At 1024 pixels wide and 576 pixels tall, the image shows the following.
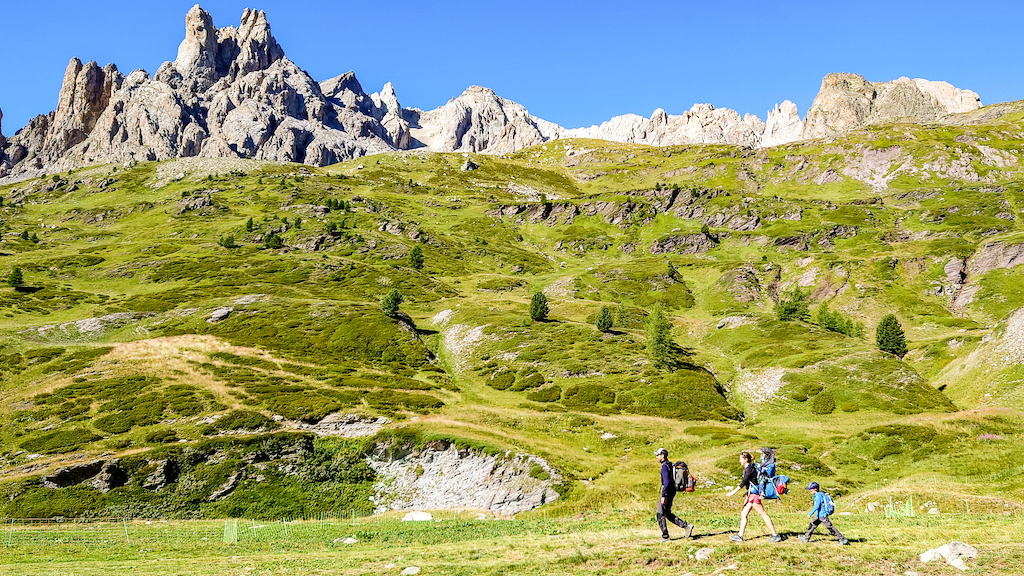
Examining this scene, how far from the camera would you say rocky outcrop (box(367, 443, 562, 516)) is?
4794 centimetres

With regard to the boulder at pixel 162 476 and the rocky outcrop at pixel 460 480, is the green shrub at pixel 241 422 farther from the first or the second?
the rocky outcrop at pixel 460 480

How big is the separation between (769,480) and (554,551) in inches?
332

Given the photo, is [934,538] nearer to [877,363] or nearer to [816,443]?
[816,443]

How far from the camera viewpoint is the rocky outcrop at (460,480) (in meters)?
47.9

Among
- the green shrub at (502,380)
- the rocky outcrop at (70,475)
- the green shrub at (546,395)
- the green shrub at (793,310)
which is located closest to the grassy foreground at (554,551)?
the rocky outcrop at (70,475)

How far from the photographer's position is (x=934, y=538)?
18.7 meters

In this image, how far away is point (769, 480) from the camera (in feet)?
63.4

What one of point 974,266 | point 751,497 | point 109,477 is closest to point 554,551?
point 751,497

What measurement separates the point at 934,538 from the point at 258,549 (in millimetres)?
29408

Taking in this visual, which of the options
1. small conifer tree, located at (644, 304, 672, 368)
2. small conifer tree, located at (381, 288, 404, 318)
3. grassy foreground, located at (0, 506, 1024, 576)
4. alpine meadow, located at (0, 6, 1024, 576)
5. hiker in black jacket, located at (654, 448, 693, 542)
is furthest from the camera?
small conifer tree, located at (381, 288, 404, 318)

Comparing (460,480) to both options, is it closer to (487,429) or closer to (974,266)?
(487,429)

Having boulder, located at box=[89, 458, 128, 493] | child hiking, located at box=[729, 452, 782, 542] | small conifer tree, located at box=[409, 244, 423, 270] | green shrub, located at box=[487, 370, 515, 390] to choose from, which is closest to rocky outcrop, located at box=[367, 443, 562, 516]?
boulder, located at box=[89, 458, 128, 493]

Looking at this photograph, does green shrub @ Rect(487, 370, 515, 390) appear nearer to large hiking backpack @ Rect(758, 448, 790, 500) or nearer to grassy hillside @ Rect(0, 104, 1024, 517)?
grassy hillside @ Rect(0, 104, 1024, 517)

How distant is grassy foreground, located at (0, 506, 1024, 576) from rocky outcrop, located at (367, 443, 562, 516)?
52.4ft
